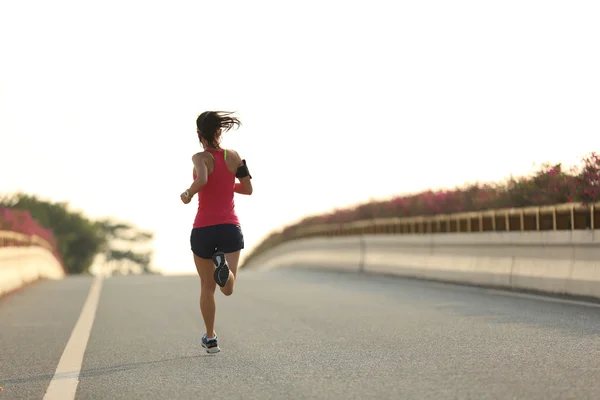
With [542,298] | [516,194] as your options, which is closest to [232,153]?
[542,298]

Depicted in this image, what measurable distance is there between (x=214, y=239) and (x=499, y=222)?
868 cm

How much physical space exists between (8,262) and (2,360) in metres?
10.7

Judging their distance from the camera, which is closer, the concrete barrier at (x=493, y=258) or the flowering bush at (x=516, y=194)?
the concrete barrier at (x=493, y=258)

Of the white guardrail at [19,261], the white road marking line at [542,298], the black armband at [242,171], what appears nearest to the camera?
the black armband at [242,171]

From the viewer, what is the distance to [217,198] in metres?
8.95

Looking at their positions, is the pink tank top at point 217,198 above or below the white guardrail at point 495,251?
above

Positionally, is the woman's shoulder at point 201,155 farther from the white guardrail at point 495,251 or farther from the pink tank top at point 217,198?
the white guardrail at point 495,251

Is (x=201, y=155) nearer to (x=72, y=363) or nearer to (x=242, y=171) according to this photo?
(x=242, y=171)

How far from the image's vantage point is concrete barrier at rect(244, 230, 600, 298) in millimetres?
13367

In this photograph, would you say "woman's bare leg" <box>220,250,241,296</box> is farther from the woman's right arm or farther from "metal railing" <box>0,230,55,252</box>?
"metal railing" <box>0,230,55,252</box>

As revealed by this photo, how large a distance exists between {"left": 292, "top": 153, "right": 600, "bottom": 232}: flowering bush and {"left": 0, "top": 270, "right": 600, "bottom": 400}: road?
73.9 inches

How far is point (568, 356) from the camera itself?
818 centimetres

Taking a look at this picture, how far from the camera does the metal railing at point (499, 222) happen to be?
45.3 feet

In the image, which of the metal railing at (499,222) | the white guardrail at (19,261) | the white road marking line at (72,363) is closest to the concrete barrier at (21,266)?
the white guardrail at (19,261)
